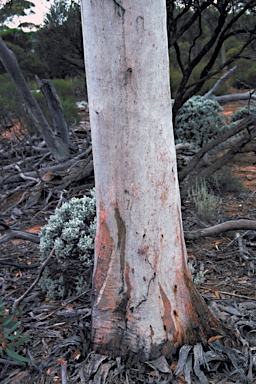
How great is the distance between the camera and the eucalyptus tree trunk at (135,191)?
2.19m

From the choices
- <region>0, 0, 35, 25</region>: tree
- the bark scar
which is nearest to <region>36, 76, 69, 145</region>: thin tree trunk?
<region>0, 0, 35, 25</region>: tree

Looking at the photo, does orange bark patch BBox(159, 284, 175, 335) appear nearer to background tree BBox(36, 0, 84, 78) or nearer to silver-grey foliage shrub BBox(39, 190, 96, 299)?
silver-grey foliage shrub BBox(39, 190, 96, 299)

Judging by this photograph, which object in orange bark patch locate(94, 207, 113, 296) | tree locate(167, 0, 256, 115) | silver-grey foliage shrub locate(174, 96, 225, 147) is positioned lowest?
silver-grey foliage shrub locate(174, 96, 225, 147)

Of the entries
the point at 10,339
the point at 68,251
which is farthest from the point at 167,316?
the point at 68,251

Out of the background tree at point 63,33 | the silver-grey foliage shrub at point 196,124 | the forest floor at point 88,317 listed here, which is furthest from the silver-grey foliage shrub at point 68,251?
the background tree at point 63,33

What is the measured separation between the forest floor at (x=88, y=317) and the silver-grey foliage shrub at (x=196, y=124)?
4.62 m

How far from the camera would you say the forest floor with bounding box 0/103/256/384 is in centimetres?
239

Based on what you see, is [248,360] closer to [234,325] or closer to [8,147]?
[234,325]

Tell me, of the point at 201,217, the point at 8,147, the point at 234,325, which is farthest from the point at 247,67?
the point at 234,325

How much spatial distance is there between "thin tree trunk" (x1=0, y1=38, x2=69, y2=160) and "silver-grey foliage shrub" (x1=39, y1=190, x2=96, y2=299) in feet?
15.5

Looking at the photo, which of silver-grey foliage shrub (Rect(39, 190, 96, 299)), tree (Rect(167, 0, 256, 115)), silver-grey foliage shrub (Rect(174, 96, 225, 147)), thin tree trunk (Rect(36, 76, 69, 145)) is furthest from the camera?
silver-grey foliage shrub (Rect(174, 96, 225, 147))

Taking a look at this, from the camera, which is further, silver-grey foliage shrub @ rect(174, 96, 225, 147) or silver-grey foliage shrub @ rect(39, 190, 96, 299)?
silver-grey foliage shrub @ rect(174, 96, 225, 147)

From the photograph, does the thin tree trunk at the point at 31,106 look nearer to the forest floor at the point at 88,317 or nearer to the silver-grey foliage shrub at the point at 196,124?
the silver-grey foliage shrub at the point at 196,124

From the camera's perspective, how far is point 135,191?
231cm
